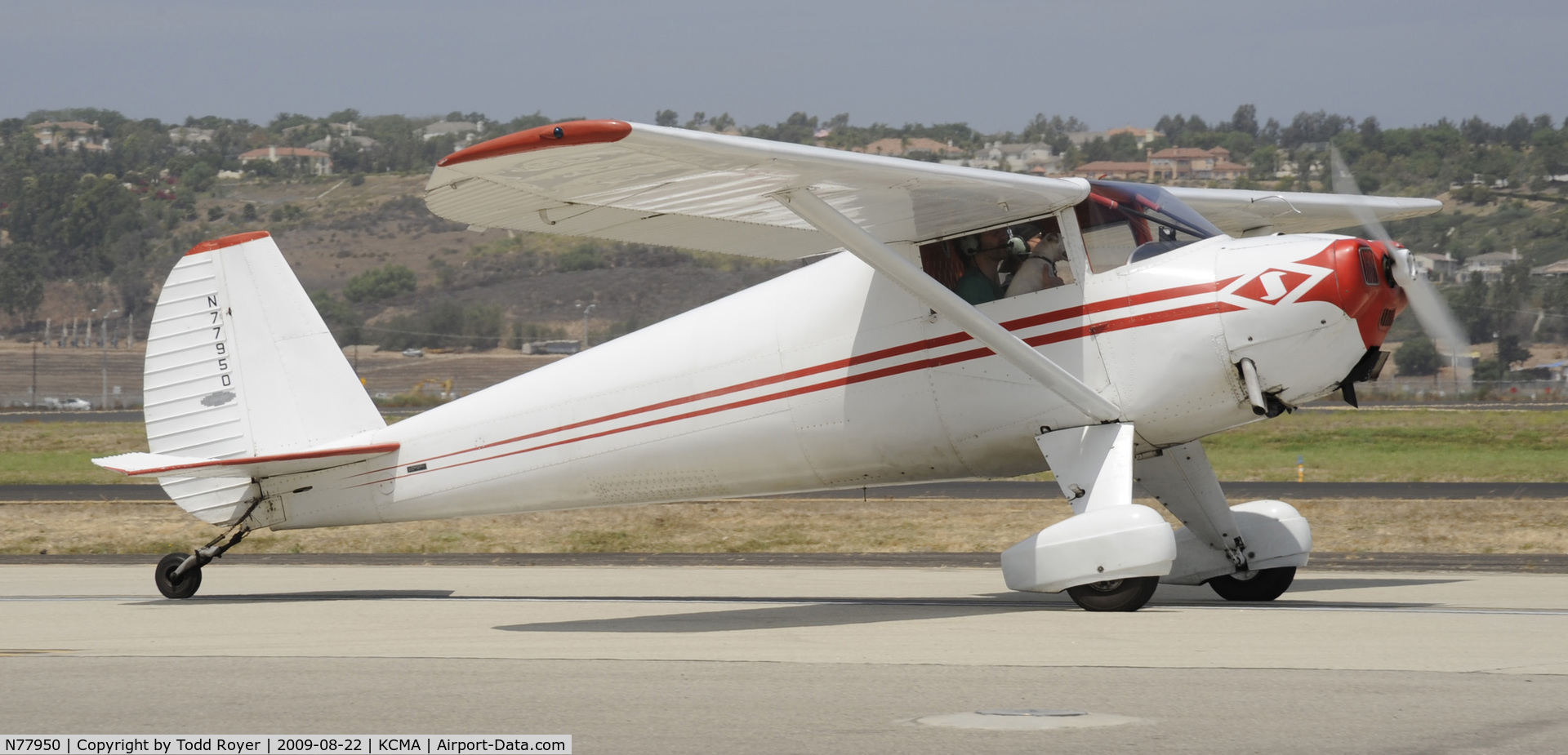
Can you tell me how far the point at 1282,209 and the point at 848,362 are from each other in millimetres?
4316

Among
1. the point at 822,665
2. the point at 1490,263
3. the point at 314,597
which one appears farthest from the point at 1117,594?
the point at 1490,263

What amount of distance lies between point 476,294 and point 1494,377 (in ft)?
293

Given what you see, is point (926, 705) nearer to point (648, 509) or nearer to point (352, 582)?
point (352, 582)

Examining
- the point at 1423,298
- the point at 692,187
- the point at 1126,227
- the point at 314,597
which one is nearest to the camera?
the point at 692,187

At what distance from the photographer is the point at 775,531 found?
1892 cm

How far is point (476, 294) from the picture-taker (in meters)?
148

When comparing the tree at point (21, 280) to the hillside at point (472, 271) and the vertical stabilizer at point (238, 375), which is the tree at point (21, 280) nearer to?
the hillside at point (472, 271)

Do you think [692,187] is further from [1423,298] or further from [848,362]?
[1423,298]

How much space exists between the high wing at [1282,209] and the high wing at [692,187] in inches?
85.2

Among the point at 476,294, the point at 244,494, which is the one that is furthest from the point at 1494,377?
the point at 244,494

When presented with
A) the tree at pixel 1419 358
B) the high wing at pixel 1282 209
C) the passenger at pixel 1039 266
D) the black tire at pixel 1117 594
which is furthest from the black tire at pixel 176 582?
the tree at pixel 1419 358

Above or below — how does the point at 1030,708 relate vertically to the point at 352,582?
above

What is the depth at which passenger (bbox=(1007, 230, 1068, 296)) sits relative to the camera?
1077 centimetres

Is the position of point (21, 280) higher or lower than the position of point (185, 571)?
lower
